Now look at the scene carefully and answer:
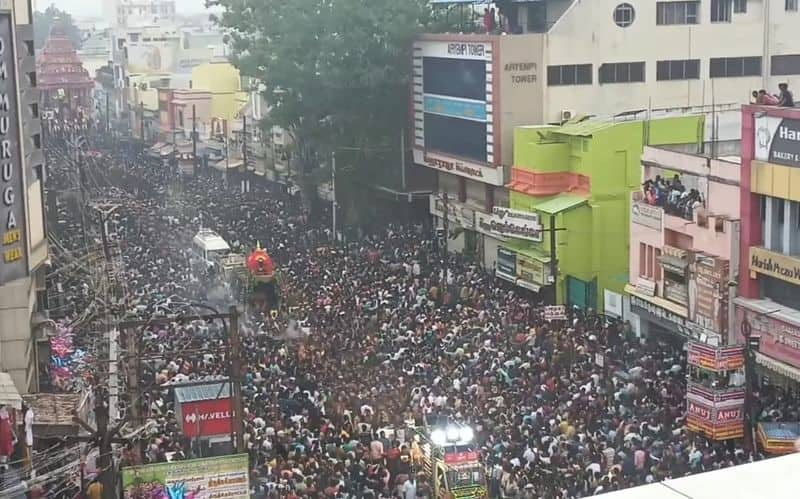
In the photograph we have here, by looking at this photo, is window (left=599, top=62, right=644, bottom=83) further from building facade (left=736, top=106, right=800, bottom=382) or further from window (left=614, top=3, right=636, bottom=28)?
building facade (left=736, top=106, right=800, bottom=382)

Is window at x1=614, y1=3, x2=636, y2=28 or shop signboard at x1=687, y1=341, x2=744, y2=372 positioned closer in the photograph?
shop signboard at x1=687, y1=341, x2=744, y2=372

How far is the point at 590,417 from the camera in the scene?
56.9 feet

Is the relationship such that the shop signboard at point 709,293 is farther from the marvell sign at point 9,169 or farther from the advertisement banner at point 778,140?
the marvell sign at point 9,169

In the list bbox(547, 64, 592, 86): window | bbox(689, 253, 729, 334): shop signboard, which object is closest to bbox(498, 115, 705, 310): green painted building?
bbox(547, 64, 592, 86): window

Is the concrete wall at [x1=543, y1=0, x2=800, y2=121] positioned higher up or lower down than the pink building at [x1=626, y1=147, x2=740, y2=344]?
higher up

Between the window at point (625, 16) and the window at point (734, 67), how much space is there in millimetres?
2821

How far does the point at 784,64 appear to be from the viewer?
3491cm

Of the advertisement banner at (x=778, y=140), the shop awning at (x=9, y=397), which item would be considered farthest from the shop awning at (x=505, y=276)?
the shop awning at (x=9, y=397)

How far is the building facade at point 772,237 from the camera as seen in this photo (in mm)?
19453

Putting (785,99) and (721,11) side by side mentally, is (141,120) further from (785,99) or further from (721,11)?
(785,99)

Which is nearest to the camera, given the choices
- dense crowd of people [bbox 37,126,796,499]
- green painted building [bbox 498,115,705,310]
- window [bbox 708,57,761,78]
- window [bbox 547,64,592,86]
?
dense crowd of people [bbox 37,126,796,499]

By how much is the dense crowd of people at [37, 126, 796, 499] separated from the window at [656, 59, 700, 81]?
695 cm

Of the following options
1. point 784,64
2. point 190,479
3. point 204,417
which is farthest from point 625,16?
point 190,479

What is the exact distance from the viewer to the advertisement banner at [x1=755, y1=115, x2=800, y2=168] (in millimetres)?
19500
